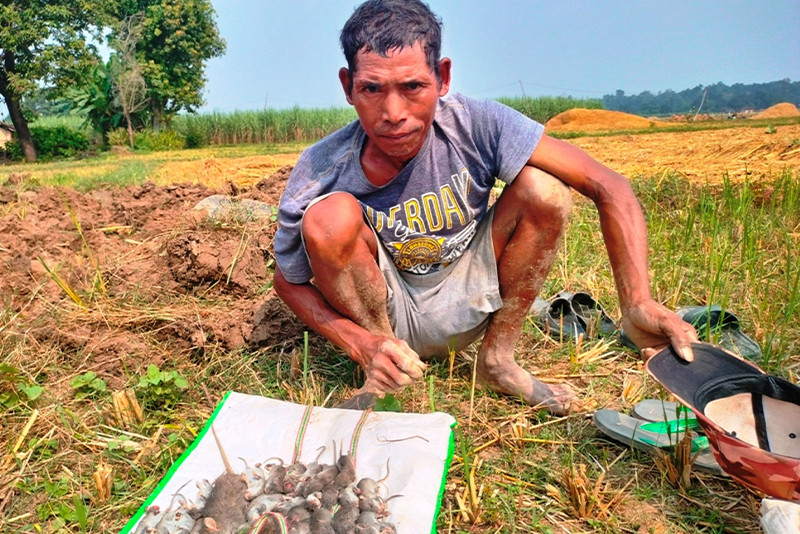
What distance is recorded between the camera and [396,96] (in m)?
1.91

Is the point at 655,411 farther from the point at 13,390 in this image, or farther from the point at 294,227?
the point at 13,390

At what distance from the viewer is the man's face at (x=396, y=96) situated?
1.90 m

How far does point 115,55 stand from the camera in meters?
29.4

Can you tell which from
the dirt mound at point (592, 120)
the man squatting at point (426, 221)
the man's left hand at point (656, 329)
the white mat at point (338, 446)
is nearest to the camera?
the white mat at point (338, 446)

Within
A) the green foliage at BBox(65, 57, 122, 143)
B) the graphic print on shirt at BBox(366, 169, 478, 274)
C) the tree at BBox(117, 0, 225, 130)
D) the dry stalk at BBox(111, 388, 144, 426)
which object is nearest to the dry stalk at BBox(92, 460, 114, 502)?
the dry stalk at BBox(111, 388, 144, 426)

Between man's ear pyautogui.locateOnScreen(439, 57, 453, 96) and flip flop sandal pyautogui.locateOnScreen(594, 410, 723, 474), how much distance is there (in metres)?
1.22

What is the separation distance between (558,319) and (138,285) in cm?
215

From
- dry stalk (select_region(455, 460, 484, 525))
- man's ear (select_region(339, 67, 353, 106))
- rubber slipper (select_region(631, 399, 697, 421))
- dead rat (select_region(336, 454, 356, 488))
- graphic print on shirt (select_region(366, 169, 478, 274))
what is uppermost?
man's ear (select_region(339, 67, 353, 106))

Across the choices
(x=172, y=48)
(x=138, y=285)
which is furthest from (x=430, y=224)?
(x=172, y=48)

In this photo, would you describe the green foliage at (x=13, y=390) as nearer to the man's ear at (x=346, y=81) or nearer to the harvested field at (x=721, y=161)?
the man's ear at (x=346, y=81)

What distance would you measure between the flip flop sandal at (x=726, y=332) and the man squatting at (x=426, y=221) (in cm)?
67

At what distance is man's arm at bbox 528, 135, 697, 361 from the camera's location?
182 centimetres

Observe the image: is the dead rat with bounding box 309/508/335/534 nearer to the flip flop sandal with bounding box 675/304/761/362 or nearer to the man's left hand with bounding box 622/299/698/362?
the man's left hand with bounding box 622/299/698/362

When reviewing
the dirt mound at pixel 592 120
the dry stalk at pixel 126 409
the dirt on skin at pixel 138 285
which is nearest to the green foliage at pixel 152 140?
the dirt mound at pixel 592 120
